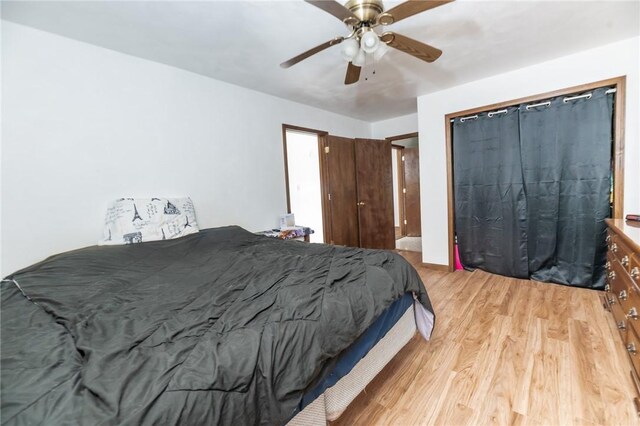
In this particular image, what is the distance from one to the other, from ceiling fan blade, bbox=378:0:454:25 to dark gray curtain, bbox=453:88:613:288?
2264 millimetres

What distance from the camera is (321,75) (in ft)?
8.89

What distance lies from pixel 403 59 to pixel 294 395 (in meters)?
2.72

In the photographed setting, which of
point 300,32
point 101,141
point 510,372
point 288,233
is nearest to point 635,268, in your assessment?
point 510,372

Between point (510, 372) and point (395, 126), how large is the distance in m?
3.88

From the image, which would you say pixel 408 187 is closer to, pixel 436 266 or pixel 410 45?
pixel 436 266

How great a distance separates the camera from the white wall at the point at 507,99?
94.0 inches

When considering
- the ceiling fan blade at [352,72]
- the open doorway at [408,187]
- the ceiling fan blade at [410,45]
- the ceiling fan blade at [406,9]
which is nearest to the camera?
the ceiling fan blade at [406,9]

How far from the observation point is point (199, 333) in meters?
0.97

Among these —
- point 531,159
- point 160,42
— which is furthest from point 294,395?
point 531,159

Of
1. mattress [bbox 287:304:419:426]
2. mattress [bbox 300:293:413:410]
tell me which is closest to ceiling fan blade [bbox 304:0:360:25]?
mattress [bbox 300:293:413:410]

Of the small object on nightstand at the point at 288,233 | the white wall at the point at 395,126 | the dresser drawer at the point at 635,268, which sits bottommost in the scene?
the dresser drawer at the point at 635,268

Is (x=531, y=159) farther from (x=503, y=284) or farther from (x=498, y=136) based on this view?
(x=503, y=284)

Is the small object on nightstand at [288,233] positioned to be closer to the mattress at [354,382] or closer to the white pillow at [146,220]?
the white pillow at [146,220]

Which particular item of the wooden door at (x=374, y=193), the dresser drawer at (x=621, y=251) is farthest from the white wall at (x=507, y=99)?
the wooden door at (x=374, y=193)
